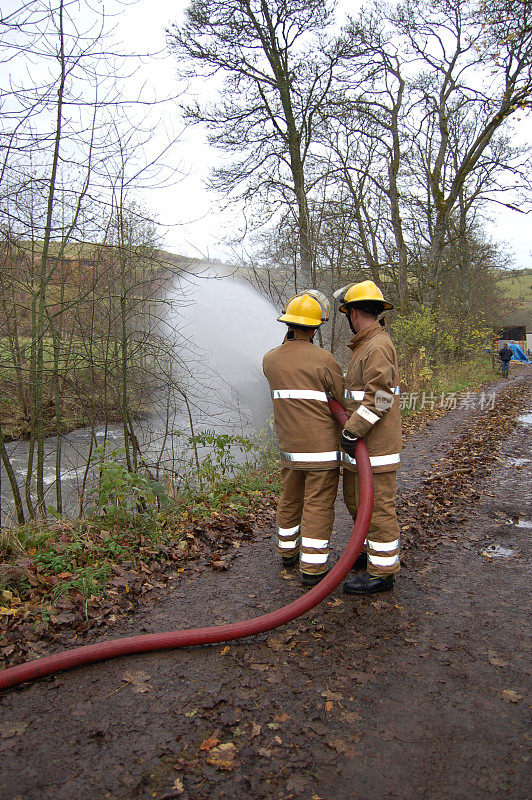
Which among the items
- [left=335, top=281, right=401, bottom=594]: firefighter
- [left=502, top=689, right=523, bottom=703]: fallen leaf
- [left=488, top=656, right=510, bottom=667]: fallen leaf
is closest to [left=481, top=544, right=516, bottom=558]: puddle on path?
[left=335, top=281, right=401, bottom=594]: firefighter

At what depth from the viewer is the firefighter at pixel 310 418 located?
3947mm

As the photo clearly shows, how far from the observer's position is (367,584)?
3.84 metres

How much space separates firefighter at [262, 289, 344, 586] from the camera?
3.95 metres

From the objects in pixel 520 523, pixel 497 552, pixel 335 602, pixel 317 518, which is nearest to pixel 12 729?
pixel 335 602

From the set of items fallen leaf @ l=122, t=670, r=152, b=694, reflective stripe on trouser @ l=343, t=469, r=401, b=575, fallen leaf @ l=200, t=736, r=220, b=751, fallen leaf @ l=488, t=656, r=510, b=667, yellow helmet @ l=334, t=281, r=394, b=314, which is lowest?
fallen leaf @ l=122, t=670, r=152, b=694

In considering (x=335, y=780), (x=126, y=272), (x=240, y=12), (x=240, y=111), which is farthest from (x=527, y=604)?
(x=240, y=12)

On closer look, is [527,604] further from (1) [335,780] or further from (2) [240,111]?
(2) [240,111]

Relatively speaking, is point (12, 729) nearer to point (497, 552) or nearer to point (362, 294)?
point (362, 294)

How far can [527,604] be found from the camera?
12.1ft

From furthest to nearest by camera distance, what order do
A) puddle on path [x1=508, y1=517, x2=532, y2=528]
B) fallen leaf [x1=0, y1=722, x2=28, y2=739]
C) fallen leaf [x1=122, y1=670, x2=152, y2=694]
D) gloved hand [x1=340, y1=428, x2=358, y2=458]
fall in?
puddle on path [x1=508, y1=517, x2=532, y2=528]
gloved hand [x1=340, y1=428, x2=358, y2=458]
fallen leaf [x1=122, y1=670, x2=152, y2=694]
fallen leaf [x1=0, y1=722, x2=28, y2=739]

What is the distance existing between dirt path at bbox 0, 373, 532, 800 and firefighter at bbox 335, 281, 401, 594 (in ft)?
0.84

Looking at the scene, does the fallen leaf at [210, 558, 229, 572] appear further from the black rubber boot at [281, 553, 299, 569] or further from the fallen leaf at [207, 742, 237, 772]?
the fallen leaf at [207, 742, 237, 772]

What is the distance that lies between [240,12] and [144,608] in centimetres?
1367

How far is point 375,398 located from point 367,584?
1327 millimetres
